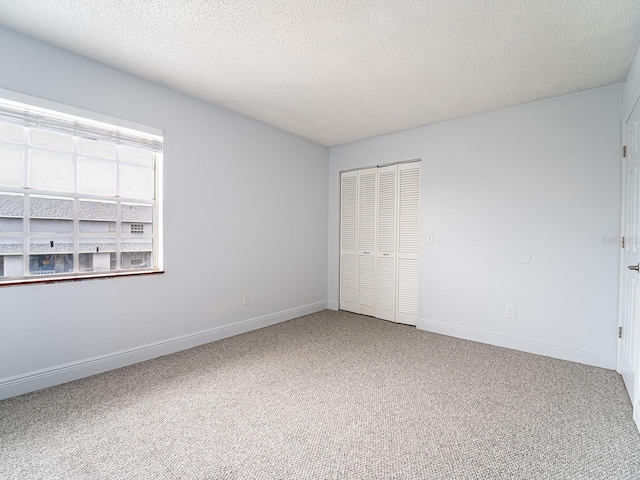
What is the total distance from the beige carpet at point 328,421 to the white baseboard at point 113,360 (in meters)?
0.09

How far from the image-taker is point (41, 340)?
226 centimetres

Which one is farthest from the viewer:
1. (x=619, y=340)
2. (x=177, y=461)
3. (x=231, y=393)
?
(x=619, y=340)

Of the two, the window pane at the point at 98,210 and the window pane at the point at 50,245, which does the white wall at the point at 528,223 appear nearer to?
the window pane at the point at 98,210

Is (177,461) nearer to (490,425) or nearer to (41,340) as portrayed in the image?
(41,340)

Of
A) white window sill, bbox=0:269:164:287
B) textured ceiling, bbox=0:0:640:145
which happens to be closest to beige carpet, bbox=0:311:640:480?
white window sill, bbox=0:269:164:287

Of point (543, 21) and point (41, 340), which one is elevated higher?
point (543, 21)

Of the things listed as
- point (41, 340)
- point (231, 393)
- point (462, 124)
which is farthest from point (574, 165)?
point (41, 340)

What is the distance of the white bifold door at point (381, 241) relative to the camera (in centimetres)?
402

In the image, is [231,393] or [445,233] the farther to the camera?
[445,233]

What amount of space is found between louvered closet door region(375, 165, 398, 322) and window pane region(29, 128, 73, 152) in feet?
10.9

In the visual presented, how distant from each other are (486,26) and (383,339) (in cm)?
287

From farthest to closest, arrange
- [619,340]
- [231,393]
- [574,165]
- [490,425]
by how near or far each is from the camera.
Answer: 1. [574,165]
2. [619,340]
3. [231,393]
4. [490,425]

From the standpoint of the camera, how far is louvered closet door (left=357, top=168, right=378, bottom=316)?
4383mm

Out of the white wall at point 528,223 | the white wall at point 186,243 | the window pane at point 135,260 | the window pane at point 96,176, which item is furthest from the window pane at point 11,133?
the white wall at point 528,223
